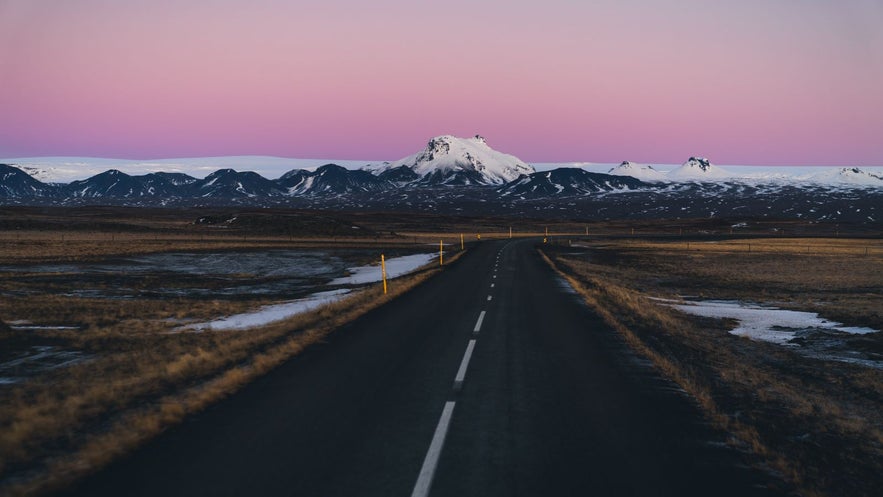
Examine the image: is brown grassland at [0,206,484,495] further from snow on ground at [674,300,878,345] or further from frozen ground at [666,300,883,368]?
frozen ground at [666,300,883,368]

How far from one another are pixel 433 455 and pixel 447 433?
80 cm

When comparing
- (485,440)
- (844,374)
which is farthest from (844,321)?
(485,440)

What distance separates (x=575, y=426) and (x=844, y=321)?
18.2 metres

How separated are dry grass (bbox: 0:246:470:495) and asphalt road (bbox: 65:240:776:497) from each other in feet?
1.65

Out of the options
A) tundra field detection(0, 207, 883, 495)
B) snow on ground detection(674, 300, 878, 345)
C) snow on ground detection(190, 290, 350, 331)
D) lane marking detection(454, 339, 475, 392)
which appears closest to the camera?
tundra field detection(0, 207, 883, 495)

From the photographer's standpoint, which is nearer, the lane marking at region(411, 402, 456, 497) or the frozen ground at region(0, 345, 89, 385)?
the lane marking at region(411, 402, 456, 497)

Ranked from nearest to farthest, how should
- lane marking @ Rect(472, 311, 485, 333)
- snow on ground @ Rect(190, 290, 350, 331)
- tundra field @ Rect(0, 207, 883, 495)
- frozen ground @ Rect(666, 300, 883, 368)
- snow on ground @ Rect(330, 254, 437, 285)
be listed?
tundra field @ Rect(0, 207, 883, 495) < lane marking @ Rect(472, 311, 485, 333) < frozen ground @ Rect(666, 300, 883, 368) < snow on ground @ Rect(190, 290, 350, 331) < snow on ground @ Rect(330, 254, 437, 285)

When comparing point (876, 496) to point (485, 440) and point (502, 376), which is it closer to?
point (485, 440)

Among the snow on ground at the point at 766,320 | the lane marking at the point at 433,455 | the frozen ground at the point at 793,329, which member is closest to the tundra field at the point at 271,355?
the frozen ground at the point at 793,329

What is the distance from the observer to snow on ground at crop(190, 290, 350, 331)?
1912 cm

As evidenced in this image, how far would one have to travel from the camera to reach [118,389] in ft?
34.3

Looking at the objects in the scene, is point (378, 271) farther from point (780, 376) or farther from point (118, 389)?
point (118, 389)

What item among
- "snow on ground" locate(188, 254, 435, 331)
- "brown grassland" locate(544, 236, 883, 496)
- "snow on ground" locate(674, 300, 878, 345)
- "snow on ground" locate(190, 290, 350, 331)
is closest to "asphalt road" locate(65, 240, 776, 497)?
"brown grassland" locate(544, 236, 883, 496)

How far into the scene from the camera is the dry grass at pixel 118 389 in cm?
715
